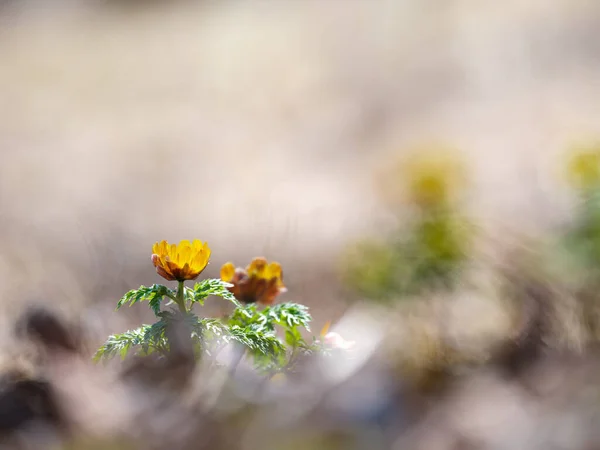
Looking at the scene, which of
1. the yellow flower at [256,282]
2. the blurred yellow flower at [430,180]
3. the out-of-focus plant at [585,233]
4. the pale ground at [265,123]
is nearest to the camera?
the yellow flower at [256,282]

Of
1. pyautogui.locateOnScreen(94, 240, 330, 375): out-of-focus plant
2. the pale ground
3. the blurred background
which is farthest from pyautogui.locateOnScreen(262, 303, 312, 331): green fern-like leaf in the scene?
the pale ground

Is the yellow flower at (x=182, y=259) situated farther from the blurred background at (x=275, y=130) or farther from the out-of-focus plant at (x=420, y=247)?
the out-of-focus plant at (x=420, y=247)

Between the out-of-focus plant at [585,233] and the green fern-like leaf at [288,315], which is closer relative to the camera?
the green fern-like leaf at [288,315]

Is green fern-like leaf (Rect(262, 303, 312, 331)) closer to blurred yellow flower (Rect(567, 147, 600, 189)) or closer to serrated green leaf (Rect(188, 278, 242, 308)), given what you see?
serrated green leaf (Rect(188, 278, 242, 308))

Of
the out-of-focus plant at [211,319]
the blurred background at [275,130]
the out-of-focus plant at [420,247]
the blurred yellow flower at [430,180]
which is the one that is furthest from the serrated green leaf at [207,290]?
the blurred yellow flower at [430,180]

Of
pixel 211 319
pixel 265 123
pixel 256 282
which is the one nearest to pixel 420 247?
pixel 256 282

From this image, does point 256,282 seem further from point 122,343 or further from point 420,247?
point 420,247
